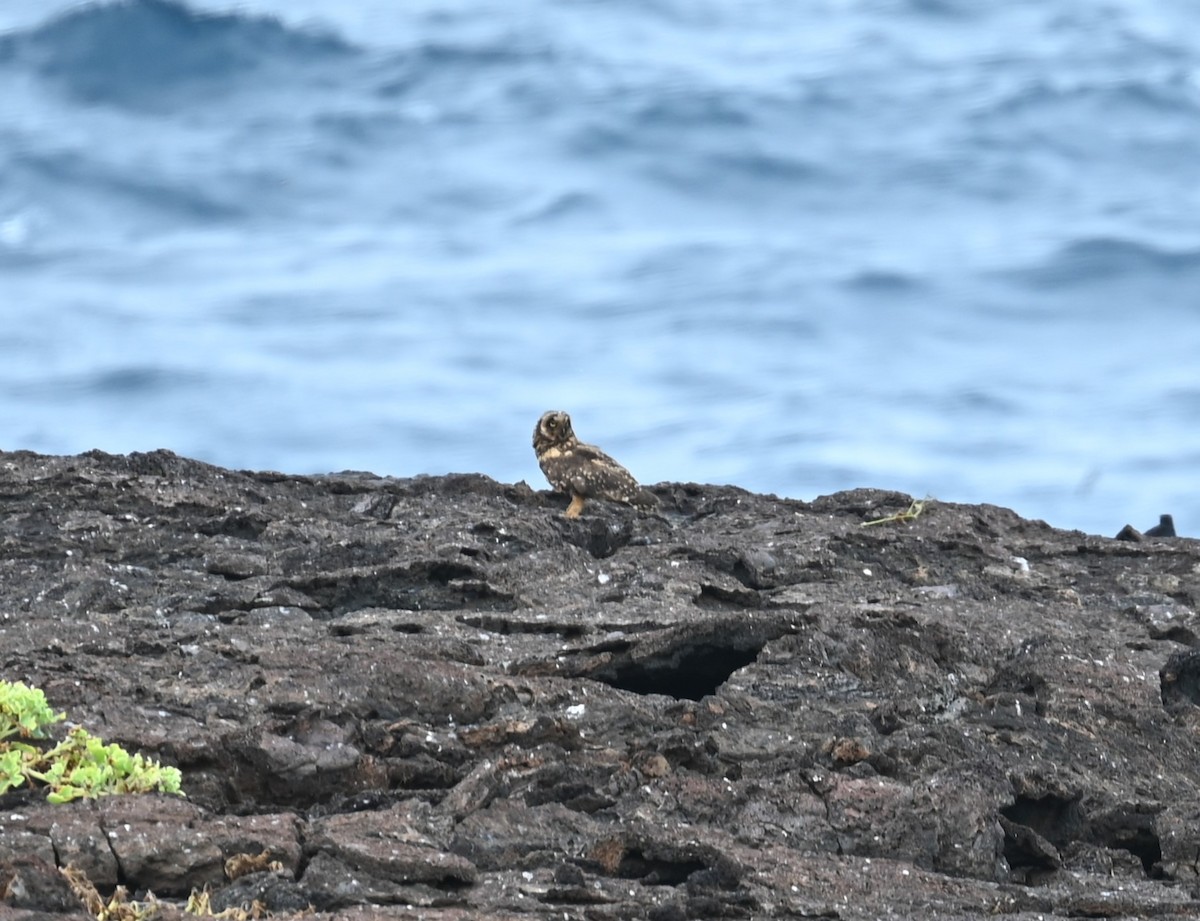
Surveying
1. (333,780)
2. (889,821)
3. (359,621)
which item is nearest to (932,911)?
(889,821)

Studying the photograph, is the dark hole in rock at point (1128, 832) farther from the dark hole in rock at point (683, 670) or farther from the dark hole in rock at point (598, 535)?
the dark hole in rock at point (598, 535)

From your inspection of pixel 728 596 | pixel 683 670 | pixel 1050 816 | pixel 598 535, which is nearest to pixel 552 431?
pixel 598 535

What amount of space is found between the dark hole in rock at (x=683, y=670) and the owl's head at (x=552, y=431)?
15.8 feet

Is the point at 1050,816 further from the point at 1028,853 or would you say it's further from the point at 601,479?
the point at 601,479

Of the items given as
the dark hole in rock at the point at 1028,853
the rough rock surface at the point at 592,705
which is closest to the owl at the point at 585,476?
the rough rock surface at the point at 592,705

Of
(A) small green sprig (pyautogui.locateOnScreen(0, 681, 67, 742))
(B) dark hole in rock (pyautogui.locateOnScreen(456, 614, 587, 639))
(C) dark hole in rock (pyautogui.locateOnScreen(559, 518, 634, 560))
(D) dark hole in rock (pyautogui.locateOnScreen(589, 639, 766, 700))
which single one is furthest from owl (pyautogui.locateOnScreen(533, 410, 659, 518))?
(A) small green sprig (pyautogui.locateOnScreen(0, 681, 67, 742))

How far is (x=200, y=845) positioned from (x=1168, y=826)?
329 cm

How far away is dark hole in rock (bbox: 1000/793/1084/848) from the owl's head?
625cm

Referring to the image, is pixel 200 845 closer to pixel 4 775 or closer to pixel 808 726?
pixel 4 775

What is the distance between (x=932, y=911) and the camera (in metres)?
6.77

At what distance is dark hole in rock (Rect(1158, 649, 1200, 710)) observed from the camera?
9305 millimetres

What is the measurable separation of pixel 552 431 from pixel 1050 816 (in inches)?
256

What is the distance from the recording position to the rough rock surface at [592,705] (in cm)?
682

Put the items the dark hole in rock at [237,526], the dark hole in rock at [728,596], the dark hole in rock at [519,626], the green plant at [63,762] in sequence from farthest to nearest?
the dark hole in rock at [237,526] → the dark hole in rock at [728,596] → the dark hole in rock at [519,626] → the green plant at [63,762]
